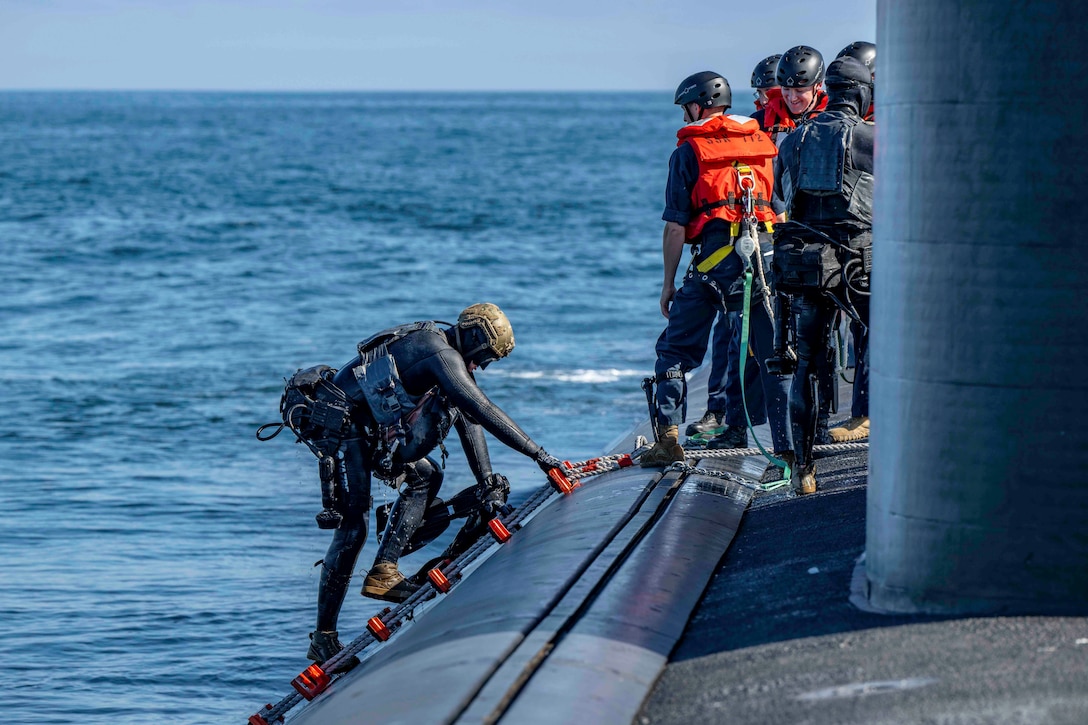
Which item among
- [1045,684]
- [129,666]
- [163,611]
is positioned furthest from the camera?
[163,611]

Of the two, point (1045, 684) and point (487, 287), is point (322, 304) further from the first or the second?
point (1045, 684)

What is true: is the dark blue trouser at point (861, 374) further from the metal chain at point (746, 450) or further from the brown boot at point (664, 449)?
the brown boot at point (664, 449)

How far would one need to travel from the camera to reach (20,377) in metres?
24.8

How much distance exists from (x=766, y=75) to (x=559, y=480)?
4604 millimetres

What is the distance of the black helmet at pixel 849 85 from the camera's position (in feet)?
27.3

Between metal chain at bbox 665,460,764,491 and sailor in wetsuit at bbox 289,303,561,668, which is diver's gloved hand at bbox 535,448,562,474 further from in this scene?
metal chain at bbox 665,460,764,491


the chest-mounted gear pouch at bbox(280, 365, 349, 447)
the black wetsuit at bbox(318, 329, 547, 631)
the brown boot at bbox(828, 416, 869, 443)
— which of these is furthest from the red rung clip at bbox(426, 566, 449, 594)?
the brown boot at bbox(828, 416, 869, 443)

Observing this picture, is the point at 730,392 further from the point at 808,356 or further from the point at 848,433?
the point at 808,356

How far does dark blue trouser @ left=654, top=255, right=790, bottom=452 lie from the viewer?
31.3 feet

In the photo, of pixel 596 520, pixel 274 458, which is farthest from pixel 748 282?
pixel 274 458

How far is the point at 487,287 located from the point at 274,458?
17.8 metres

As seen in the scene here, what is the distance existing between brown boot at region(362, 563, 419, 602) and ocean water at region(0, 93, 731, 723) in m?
2.15

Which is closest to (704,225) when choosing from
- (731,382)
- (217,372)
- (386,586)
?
(731,382)

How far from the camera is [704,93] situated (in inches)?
376
